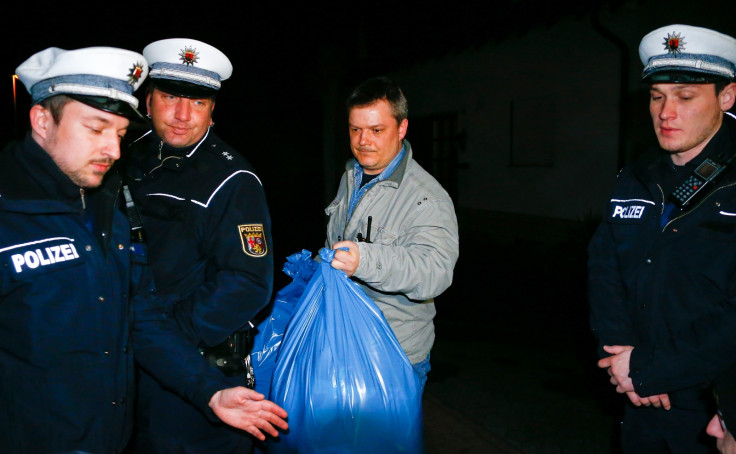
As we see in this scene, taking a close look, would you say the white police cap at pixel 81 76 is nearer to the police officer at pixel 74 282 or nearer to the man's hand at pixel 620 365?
the police officer at pixel 74 282

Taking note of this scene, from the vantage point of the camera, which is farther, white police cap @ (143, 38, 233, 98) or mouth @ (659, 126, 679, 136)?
white police cap @ (143, 38, 233, 98)

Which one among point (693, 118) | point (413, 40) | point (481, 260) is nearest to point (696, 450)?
point (693, 118)

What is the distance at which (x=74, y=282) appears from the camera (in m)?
1.62

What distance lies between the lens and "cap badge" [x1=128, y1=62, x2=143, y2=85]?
1.85 meters

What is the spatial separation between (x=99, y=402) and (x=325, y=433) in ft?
2.73

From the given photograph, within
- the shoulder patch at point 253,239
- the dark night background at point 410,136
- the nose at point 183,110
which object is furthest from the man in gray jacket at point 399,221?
the dark night background at point 410,136

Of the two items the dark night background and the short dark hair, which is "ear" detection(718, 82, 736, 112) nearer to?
the short dark hair

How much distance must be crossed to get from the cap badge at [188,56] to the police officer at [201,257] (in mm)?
220

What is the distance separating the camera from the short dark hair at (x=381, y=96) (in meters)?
2.48

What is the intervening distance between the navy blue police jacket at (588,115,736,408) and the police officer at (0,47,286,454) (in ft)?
4.80

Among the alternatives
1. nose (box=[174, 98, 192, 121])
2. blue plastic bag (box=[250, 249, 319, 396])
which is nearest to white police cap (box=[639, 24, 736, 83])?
blue plastic bag (box=[250, 249, 319, 396])

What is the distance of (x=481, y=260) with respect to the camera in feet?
34.9

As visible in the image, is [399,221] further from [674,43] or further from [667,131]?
[674,43]

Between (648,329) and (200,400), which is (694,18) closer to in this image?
(648,329)
